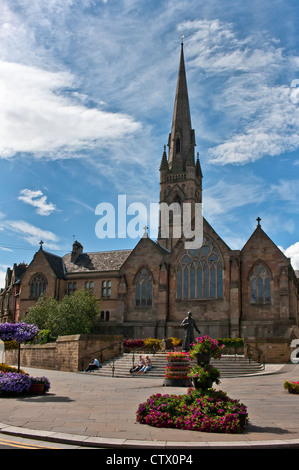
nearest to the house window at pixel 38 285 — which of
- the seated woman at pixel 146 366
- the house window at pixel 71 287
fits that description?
the house window at pixel 71 287

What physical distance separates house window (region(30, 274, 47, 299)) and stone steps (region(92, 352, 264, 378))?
847 inches

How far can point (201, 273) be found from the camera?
4416cm

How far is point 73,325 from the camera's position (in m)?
41.7

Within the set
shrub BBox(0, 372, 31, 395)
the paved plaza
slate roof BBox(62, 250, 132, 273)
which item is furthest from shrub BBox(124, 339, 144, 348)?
shrub BBox(0, 372, 31, 395)

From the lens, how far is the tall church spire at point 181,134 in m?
75.6

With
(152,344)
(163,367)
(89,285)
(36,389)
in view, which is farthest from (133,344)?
(36,389)

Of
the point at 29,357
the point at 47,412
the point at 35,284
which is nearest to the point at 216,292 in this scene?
the point at 29,357

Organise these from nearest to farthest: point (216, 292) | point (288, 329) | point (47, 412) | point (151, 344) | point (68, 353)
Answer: point (47, 412)
point (68, 353)
point (151, 344)
point (288, 329)
point (216, 292)

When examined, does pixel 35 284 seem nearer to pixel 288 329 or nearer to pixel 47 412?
pixel 288 329

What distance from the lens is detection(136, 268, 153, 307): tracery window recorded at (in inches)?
1834

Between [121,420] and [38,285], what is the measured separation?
4261cm

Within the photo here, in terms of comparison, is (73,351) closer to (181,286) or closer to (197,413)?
(181,286)
